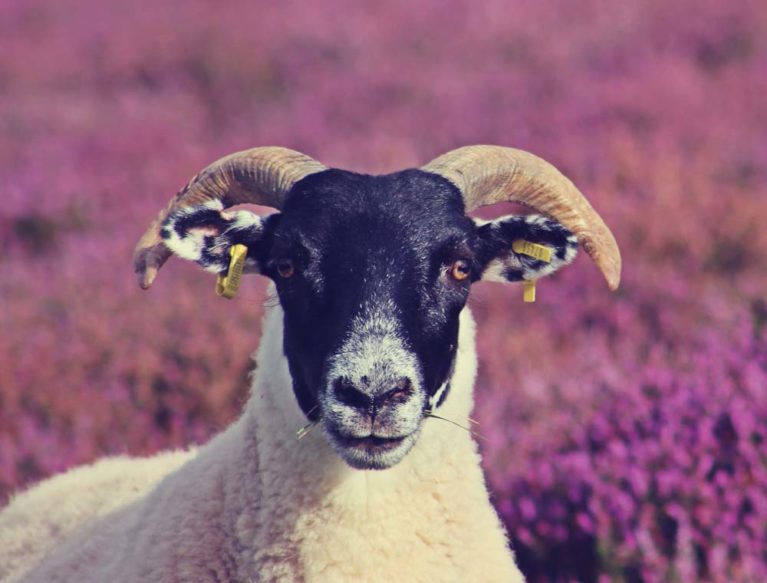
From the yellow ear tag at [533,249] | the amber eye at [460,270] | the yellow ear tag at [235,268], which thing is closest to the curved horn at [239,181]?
the yellow ear tag at [235,268]

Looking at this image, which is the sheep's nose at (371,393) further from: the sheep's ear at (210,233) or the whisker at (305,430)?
the sheep's ear at (210,233)

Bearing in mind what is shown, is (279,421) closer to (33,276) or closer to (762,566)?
(762,566)

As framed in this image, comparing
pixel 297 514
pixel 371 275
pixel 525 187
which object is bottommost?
pixel 297 514

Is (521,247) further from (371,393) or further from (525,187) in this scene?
(371,393)

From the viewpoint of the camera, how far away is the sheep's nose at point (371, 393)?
2.89 meters

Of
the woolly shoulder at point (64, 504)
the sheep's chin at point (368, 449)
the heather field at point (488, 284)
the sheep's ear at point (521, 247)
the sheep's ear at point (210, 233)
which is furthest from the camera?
the heather field at point (488, 284)

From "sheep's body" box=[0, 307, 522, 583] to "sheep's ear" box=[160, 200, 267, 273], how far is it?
0.94 feet

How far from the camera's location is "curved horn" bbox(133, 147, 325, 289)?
11.6ft

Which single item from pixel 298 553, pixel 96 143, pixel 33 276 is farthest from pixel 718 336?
pixel 96 143

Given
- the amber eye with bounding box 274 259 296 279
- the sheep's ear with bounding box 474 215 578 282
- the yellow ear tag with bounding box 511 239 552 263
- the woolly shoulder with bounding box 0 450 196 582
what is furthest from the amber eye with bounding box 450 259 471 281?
the woolly shoulder with bounding box 0 450 196 582

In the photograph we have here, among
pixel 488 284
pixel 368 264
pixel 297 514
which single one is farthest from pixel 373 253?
pixel 488 284

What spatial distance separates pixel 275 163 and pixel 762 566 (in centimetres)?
247

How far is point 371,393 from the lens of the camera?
289 centimetres

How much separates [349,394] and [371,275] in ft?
1.35
